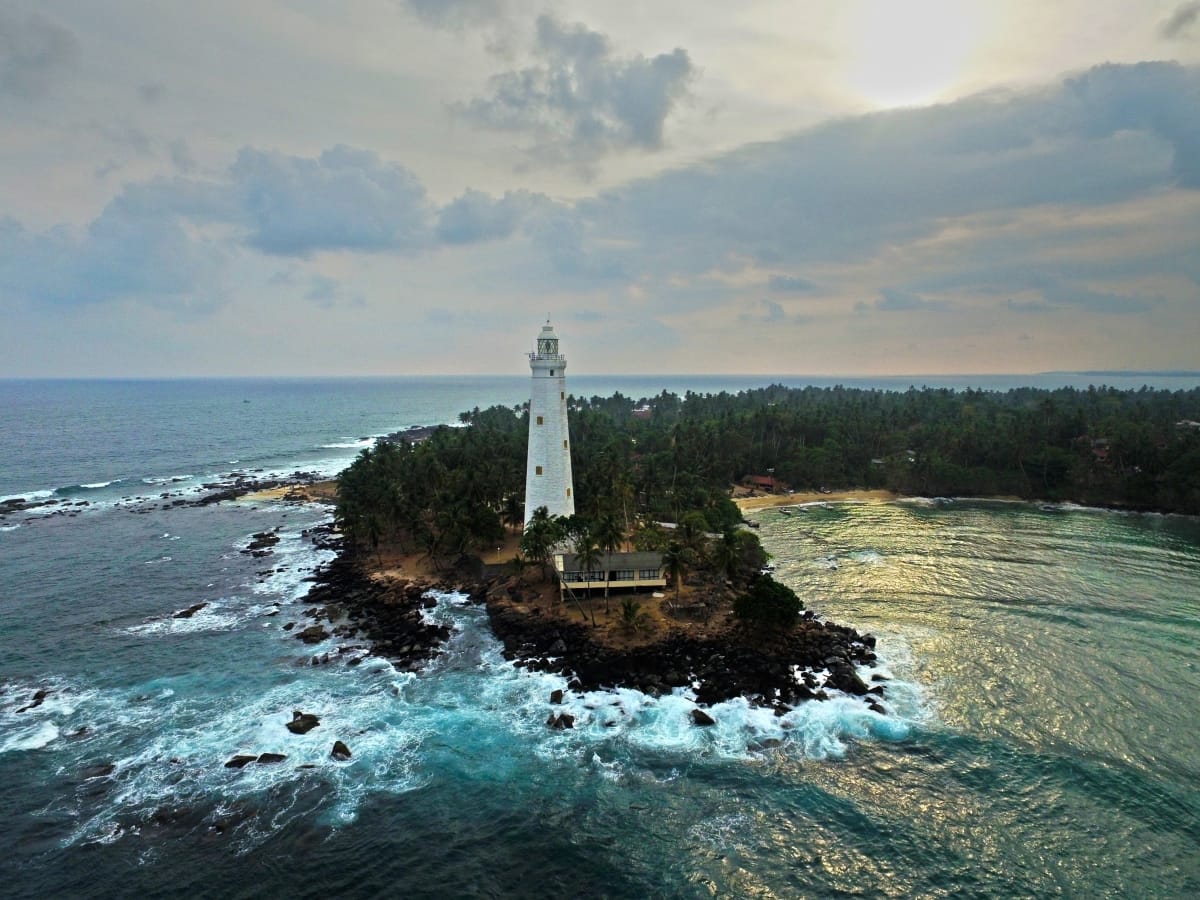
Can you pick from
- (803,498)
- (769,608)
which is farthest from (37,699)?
(803,498)

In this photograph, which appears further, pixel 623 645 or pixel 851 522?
pixel 851 522

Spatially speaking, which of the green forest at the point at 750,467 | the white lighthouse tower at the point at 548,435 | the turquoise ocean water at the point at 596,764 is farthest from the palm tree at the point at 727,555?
the white lighthouse tower at the point at 548,435

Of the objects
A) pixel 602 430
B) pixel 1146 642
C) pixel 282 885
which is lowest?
pixel 282 885

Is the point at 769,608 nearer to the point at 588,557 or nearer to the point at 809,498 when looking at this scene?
the point at 588,557

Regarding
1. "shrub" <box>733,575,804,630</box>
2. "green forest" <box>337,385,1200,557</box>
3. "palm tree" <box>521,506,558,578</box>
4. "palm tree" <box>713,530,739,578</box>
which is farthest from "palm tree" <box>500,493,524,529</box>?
"shrub" <box>733,575,804,630</box>

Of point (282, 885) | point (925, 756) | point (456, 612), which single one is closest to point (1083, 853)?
point (925, 756)

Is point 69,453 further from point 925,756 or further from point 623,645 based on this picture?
point 925,756

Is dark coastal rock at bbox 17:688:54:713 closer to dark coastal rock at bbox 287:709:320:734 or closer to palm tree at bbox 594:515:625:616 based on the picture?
dark coastal rock at bbox 287:709:320:734
